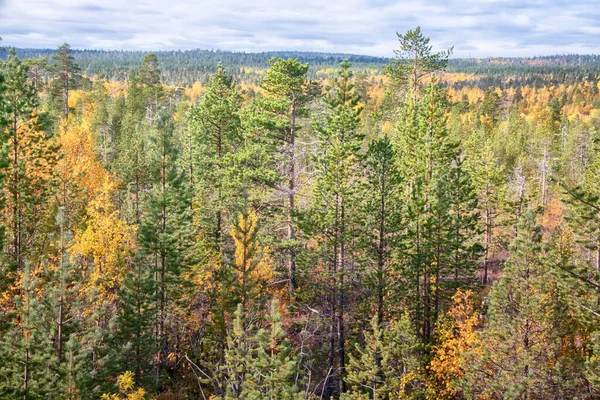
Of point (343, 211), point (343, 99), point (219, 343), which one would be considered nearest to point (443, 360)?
point (343, 211)

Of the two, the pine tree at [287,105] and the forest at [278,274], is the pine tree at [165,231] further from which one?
the pine tree at [287,105]

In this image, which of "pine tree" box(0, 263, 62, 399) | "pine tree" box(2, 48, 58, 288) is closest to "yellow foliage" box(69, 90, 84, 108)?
"pine tree" box(2, 48, 58, 288)

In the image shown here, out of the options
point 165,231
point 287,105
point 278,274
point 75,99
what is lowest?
point 278,274

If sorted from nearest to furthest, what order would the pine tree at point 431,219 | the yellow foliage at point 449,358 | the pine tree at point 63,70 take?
the yellow foliage at point 449,358, the pine tree at point 431,219, the pine tree at point 63,70

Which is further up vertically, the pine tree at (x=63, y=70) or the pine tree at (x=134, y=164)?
the pine tree at (x=63, y=70)

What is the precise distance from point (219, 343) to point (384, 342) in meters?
7.44

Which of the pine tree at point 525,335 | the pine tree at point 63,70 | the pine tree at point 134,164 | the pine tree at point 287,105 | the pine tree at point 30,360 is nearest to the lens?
the pine tree at point 30,360

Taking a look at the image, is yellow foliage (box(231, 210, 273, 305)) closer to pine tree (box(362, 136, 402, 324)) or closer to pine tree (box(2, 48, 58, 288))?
pine tree (box(362, 136, 402, 324))

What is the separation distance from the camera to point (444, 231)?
2406 cm

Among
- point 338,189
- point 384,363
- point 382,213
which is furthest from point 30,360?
point 382,213

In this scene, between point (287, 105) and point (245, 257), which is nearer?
point (245, 257)

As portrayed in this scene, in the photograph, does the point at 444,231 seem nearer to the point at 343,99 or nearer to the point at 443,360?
the point at 443,360

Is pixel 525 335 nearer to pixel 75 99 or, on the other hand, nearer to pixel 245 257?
pixel 245 257

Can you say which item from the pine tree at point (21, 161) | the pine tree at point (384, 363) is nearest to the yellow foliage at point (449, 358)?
the pine tree at point (384, 363)
